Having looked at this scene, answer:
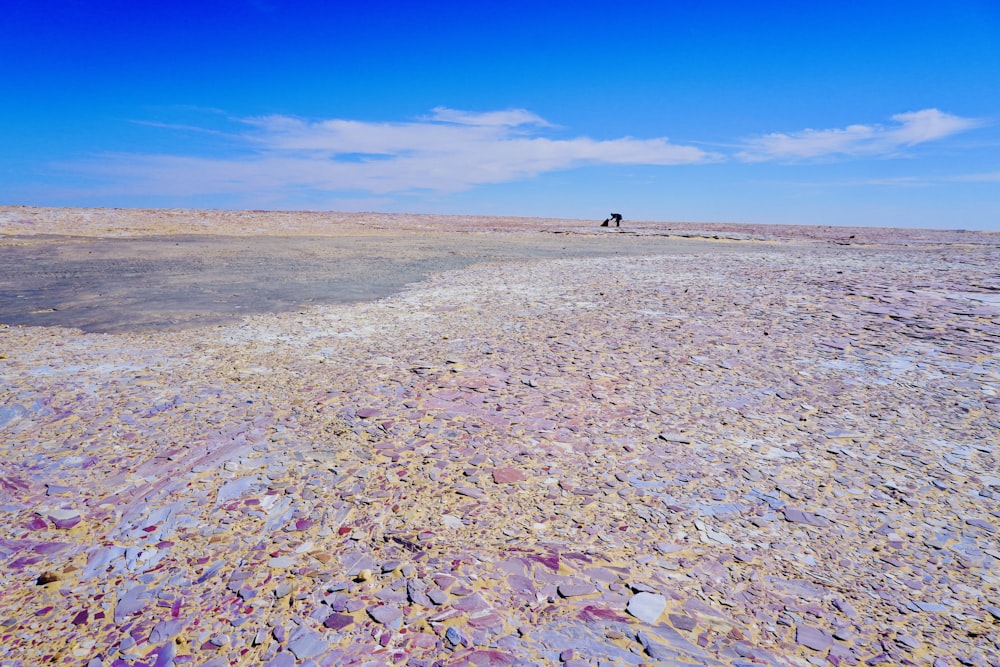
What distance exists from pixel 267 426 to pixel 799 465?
2548mm

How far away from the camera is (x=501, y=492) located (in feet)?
7.14

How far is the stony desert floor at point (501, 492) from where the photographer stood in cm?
147

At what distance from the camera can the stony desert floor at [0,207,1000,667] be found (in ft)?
4.82

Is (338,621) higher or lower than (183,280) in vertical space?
lower

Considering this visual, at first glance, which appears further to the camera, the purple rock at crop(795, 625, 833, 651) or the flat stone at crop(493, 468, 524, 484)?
the flat stone at crop(493, 468, 524, 484)

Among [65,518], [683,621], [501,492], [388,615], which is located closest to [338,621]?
[388,615]

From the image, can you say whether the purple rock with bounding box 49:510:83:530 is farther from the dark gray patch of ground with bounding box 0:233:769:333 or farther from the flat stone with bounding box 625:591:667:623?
the dark gray patch of ground with bounding box 0:233:769:333

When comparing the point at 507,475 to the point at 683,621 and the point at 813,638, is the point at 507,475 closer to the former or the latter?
the point at 683,621

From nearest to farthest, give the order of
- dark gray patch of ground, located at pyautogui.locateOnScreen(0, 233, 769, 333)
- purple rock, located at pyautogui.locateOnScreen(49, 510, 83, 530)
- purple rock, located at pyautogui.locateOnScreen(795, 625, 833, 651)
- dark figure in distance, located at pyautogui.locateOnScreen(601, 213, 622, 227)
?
purple rock, located at pyautogui.locateOnScreen(795, 625, 833, 651) < purple rock, located at pyautogui.locateOnScreen(49, 510, 83, 530) < dark gray patch of ground, located at pyautogui.locateOnScreen(0, 233, 769, 333) < dark figure in distance, located at pyautogui.locateOnScreen(601, 213, 622, 227)

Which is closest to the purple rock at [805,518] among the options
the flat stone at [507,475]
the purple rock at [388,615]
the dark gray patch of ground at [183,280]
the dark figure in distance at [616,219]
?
the flat stone at [507,475]

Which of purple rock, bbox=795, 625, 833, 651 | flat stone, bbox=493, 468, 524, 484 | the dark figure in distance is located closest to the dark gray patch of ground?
flat stone, bbox=493, 468, 524, 484

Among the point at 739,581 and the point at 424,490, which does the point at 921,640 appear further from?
the point at 424,490

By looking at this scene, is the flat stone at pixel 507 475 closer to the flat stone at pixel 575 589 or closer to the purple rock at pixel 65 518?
the flat stone at pixel 575 589

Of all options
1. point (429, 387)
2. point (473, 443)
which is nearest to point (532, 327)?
point (429, 387)
